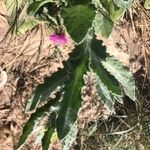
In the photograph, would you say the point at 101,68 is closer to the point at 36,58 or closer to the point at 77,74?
the point at 77,74

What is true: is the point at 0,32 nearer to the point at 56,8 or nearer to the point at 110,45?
the point at 56,8

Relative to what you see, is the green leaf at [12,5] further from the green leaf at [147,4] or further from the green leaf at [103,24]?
the green leaf at [147,4]

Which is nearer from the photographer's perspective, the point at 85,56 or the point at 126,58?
the point at 85,56

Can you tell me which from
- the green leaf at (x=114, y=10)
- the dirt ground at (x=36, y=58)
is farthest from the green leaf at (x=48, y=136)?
the green leaf at (x=114, y=10)

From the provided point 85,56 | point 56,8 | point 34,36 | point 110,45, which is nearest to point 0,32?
point 34,36

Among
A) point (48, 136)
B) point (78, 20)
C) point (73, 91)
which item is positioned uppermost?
point (78, 20)

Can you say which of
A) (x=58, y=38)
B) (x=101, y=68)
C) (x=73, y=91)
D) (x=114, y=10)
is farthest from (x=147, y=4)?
(x=73, y=91)

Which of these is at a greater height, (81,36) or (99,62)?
(81,36)
